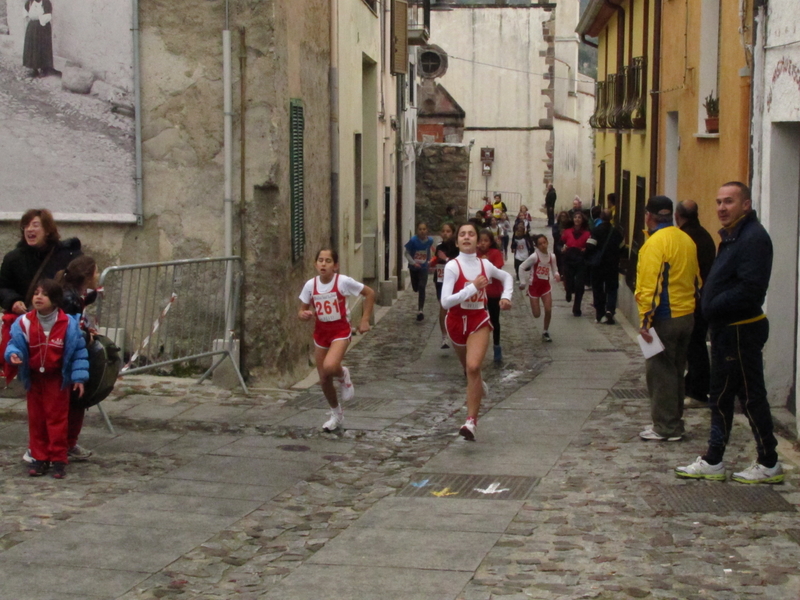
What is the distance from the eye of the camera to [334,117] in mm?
13836

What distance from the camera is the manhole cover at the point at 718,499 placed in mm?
6215

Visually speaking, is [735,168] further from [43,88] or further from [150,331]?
[43,88]

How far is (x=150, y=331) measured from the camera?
32.1 ft

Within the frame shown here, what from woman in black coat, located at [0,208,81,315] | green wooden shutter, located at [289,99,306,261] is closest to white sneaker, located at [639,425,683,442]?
woman in black coat, located at [0,208,81,315]

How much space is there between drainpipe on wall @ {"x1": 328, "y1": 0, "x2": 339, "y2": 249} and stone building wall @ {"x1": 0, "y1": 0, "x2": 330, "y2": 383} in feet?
9.73

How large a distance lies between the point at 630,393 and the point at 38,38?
643 centimetres

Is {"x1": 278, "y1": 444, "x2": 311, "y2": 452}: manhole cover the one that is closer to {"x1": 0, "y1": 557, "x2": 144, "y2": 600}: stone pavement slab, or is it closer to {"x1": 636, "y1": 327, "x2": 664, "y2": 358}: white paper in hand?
{"x1": 636, "y1": 327, "x2": 664, "y2": 358}: white paper in hand

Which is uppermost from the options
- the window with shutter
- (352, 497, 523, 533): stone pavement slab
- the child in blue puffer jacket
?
the window with shutter

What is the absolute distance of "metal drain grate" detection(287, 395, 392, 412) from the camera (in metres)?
9.72

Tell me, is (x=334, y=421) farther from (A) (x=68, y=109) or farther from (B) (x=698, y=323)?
(A) (x=68, y=109)

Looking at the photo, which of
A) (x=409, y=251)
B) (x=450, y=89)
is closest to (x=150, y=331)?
(x=409, y=251)

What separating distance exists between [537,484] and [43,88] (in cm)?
624

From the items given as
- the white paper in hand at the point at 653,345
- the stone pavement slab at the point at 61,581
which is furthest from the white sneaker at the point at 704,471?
the stone pavement slab at the point at 61,581

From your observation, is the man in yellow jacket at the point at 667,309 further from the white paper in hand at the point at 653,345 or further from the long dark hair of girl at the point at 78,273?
the long dark hair of girl at the point at 78,273
